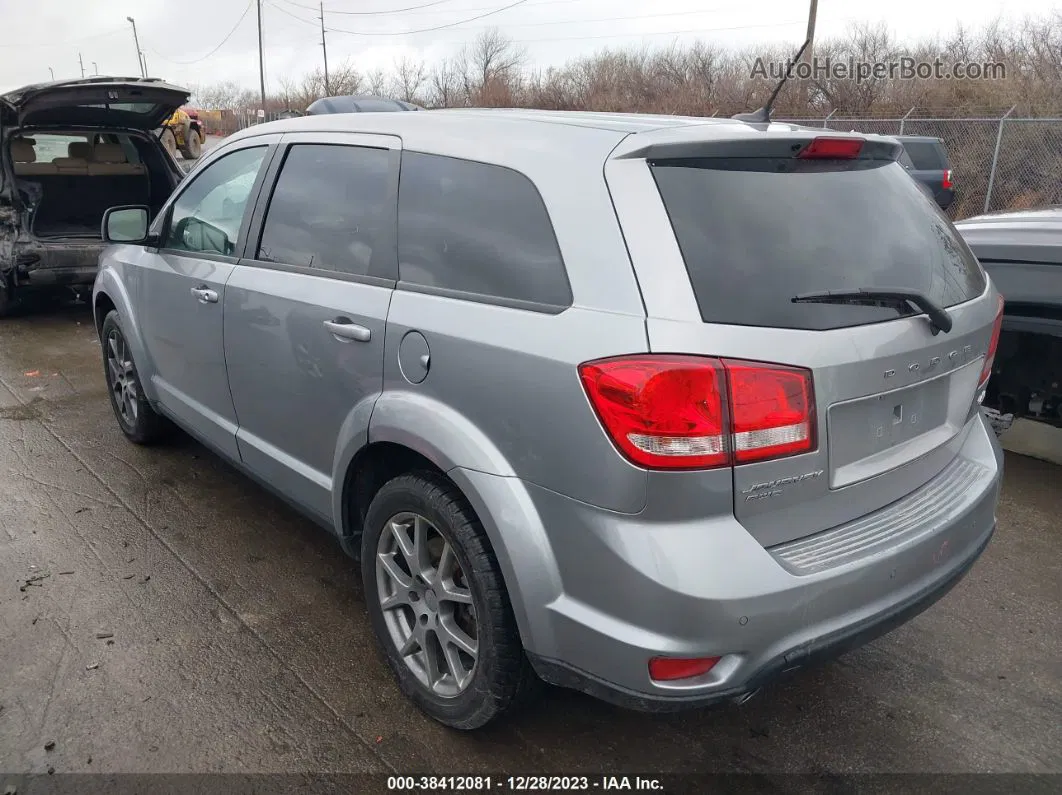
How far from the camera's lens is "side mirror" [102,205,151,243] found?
13.8 feet

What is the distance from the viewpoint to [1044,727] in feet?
8.54

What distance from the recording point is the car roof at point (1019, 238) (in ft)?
13.3

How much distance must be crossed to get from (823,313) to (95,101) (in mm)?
7115

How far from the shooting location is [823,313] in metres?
2.07

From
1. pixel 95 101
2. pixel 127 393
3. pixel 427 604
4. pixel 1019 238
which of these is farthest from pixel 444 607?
pixel 95 101

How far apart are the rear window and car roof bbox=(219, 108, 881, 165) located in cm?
11

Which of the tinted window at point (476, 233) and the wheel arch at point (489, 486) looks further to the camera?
the tinted window at point (476, 233)

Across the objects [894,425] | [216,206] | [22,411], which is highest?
[216,206]

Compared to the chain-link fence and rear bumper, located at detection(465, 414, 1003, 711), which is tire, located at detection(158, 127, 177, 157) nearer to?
rear bumper, located at detection(465, 414, 1003, 711)

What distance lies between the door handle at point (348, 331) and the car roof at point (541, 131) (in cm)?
60

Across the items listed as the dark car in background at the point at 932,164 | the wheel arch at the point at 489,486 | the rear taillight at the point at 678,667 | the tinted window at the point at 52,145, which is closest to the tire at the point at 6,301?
the tinted window at the point at 52,145

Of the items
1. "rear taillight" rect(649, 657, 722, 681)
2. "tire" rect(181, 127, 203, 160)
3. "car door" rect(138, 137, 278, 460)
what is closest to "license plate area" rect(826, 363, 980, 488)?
"rear taillight" rect(649, 657, 722, 681)

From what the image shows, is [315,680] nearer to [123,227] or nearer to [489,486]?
[489,486]

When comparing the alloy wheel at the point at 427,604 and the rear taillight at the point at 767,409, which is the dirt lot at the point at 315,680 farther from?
the rear taillight at the point at 767,409
